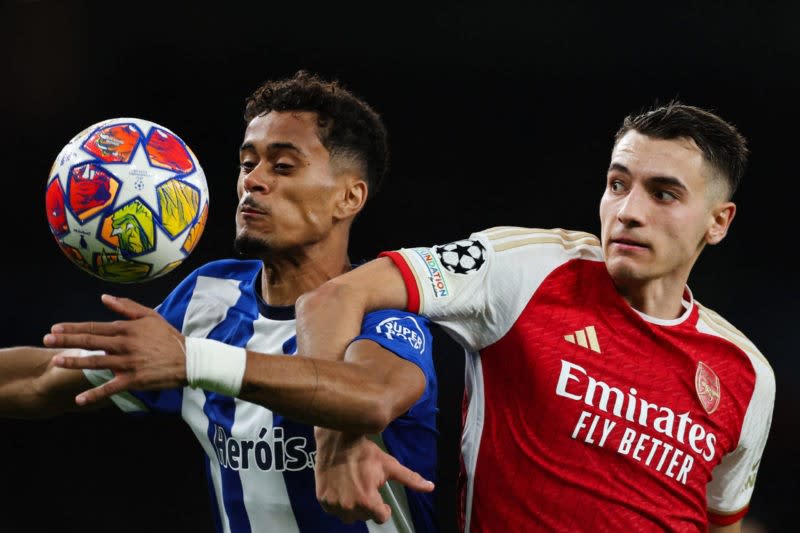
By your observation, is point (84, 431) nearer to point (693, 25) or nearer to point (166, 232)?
point (166, 232)

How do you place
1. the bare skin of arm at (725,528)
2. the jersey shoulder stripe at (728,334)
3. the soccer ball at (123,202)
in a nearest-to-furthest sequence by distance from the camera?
1. the soccer ball at (123,202)
2. the jersey shoulder stripe at (728,334)
3. the bare skin of arm at (725,528)

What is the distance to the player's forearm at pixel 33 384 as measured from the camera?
330cm

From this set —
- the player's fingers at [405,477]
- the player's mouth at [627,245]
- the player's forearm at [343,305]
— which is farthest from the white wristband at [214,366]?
the player's mouth at [627,245]

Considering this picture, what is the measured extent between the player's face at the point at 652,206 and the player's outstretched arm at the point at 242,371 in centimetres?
89

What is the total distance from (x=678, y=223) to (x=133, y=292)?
431cm

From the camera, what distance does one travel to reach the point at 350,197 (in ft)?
12.0

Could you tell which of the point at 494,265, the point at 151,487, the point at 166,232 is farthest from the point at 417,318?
the point at 151,487

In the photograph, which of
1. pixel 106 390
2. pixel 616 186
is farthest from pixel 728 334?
pixel 106 390

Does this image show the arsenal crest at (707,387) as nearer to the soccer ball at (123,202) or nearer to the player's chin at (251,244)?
the player's chin at (251,244)

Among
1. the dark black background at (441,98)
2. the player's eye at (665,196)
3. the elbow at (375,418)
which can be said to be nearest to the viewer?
the elbow at (375,418)

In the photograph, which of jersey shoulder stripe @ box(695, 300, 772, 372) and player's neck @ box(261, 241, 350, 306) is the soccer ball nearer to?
player's neck @ box(261, 241, 350, 306)

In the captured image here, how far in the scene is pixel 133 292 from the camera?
260 inches

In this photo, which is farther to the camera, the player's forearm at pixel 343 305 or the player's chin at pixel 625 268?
the player's chin at pixel 625 268

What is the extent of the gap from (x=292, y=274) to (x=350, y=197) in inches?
15.0
